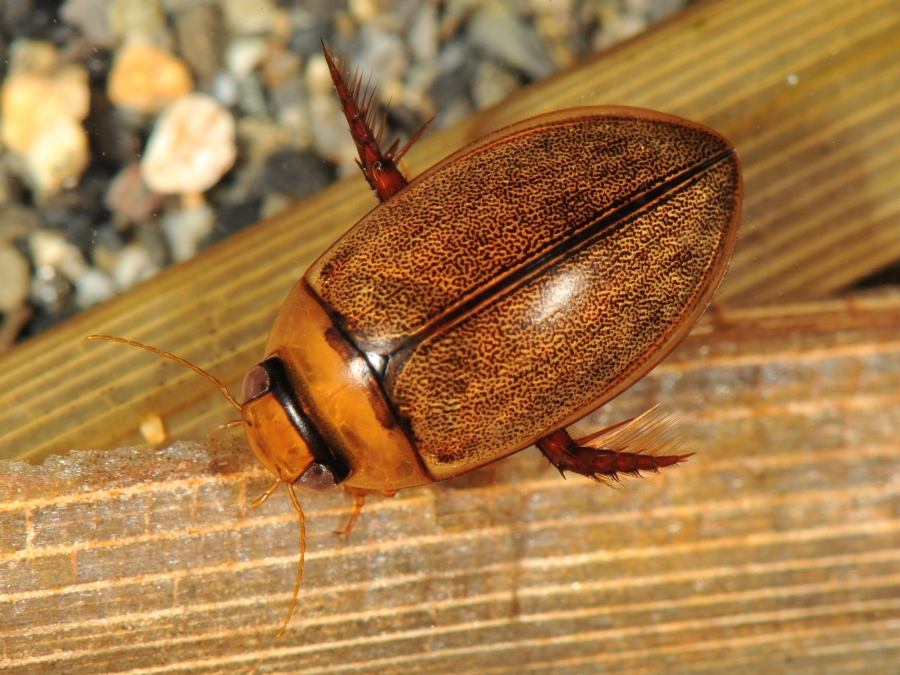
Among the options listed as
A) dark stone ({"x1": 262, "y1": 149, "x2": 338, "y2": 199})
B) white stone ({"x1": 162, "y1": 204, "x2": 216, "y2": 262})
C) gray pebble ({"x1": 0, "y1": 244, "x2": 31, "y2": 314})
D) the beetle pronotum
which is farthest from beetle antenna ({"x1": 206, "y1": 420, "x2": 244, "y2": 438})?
gray pebble ({"x1": 0, "y1": 244, "x2": 31, "y2": 314})

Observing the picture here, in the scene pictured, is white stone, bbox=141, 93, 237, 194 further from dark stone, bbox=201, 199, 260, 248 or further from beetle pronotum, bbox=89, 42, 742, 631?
beetle pronotum, bbox=89, 42, 742, 631

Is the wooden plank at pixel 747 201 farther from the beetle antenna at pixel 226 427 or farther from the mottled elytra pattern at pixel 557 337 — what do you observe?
the mottled elytra pattern at pixel 557 337

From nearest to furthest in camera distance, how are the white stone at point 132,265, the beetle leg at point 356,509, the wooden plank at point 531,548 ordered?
the wooden plank at point 531,548, the beetle leg at point 356,509, the white stone at point 132,265

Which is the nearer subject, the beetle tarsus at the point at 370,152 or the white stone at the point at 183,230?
the beetle tarsus at the point at 370,152

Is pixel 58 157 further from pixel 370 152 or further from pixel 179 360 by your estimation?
pixel 370 152

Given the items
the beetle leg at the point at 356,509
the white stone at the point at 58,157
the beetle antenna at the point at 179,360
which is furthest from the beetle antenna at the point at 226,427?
the white stone at the point at 58,157

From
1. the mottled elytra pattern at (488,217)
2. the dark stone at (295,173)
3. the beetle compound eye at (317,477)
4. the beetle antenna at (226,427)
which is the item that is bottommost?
the beetle compound eye at (317,477)

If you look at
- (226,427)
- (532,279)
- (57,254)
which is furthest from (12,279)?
(532,279)

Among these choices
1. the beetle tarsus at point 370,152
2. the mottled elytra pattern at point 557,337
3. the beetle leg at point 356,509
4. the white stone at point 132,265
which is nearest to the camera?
the mottled elytra pattern at point 557,337

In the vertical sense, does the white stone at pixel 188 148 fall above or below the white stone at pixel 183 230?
above
